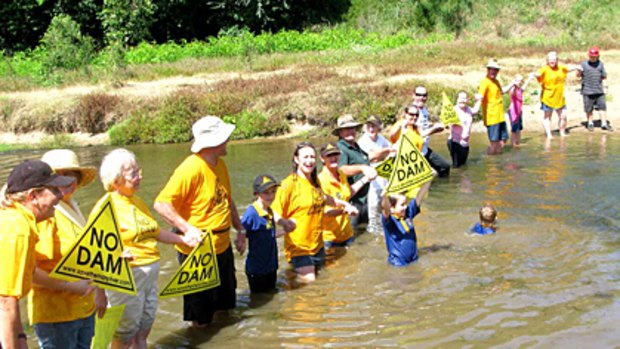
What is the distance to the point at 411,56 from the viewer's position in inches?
1146

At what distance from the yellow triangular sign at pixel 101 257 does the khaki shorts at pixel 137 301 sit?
0.42 meters

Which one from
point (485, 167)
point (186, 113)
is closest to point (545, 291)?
point (485, 167)

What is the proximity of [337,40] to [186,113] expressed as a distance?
17.2m

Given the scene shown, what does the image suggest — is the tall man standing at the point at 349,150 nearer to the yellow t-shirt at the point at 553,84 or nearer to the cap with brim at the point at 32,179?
the cap with brim at the point at 32,179

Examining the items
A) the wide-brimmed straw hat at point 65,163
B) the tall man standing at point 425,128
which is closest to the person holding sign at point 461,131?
the tall man standing at point 425,128

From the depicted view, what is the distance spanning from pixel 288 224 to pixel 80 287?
3.41 metres

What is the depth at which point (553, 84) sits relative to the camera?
17891 mm

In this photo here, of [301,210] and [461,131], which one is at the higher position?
[461,131]

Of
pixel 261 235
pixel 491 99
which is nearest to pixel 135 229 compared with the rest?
pixel 261 235

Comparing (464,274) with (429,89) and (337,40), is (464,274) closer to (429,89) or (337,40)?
(429,89)

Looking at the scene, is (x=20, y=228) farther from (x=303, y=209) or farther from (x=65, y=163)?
(x=303, y=209)

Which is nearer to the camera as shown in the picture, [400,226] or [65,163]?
[65,163]

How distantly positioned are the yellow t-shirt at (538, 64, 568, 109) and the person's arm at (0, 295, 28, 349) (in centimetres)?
1583

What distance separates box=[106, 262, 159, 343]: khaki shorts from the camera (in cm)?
589
